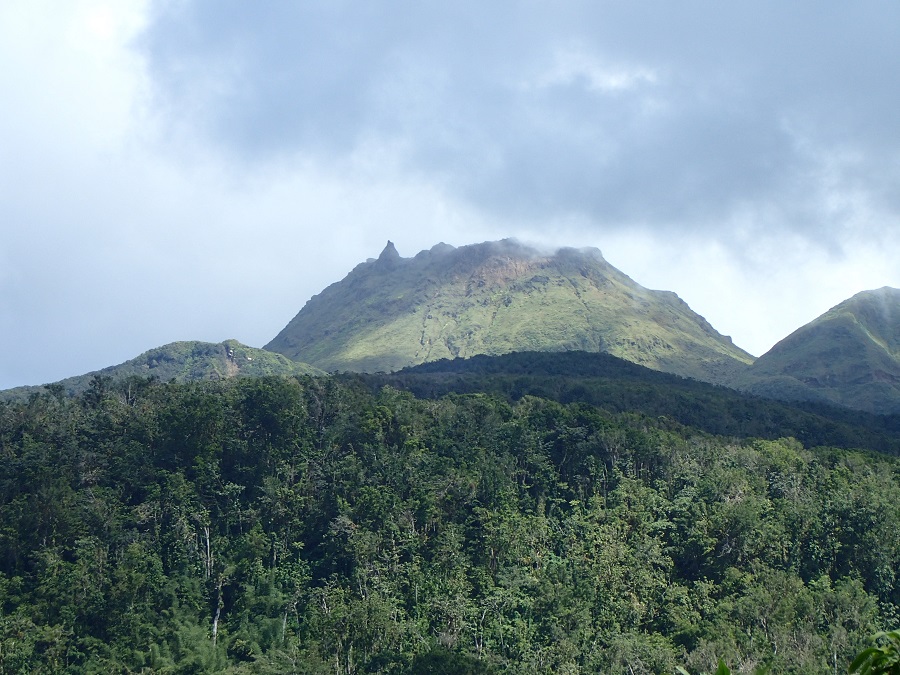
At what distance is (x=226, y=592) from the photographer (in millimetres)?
80875

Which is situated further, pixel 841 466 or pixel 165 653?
pixel 841 466

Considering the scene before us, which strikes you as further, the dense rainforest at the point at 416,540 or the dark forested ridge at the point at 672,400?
the dark forested ridge at the point at 672,400

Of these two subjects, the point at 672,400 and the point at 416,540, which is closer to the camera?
the point at 416,540

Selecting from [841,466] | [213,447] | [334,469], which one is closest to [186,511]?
[213,447]

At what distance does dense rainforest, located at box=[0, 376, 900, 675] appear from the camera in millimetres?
69000

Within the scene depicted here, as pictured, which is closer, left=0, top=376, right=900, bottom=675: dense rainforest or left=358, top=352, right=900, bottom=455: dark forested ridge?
left=0, top=376, right=900, bottom=675: dense rainforest

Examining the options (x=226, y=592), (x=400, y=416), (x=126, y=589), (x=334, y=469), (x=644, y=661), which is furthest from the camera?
(x=400, y=416)

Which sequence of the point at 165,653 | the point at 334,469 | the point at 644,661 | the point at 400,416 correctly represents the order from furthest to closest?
the point at 400,416, the point at 334,469, the point at 165,653, the point at 644,661

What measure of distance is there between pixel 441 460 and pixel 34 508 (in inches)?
1597

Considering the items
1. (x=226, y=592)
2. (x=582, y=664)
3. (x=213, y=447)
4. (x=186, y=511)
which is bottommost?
(x=582, y=664)

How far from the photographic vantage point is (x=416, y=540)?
83.1 meters

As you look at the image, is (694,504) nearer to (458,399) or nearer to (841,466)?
(841,466)

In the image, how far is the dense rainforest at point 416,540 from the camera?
6900 cm

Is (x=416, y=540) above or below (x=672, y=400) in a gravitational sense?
below
